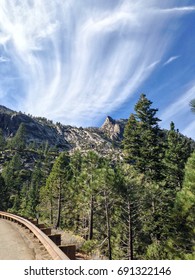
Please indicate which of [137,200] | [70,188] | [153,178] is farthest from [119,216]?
[70,188]

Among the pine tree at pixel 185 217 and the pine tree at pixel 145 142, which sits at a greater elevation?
the pine tree at pixel 145 142

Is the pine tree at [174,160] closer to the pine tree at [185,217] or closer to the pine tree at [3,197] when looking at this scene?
the pine tree at [185,217]

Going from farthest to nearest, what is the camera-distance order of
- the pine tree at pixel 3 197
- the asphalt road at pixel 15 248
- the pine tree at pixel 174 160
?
1. the pine tree at pixel 3 197
2. the pine tree at pixel 174 160
3. the asphalt road at pixel 15 248

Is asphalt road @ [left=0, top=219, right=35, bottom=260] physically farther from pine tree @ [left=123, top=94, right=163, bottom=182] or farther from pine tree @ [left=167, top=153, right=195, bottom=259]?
pine tree @ [left=123, top=94, right=163, bottom=182]

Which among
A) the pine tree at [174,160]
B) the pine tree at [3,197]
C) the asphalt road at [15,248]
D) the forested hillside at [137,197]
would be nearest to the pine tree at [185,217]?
the forested hillside at [137,197]

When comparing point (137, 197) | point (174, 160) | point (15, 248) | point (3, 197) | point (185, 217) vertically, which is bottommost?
point (15, 248)

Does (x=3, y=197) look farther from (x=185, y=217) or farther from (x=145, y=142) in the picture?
(x=185, y=217)

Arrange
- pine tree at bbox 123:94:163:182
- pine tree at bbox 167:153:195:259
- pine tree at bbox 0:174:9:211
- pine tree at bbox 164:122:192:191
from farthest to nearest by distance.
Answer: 1. pine tree at bbox 0:174:9:211
2. pine tree at bbox 164:122:192:191
3. pine tree at bbox 123:94:163:182
4. pine tree at bbox 167:153:195:259

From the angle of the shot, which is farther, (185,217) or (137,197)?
(137,197)

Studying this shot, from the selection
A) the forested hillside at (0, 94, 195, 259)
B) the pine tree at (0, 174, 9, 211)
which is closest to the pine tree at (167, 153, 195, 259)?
the forested hillside at (0, 94, 195, 259)

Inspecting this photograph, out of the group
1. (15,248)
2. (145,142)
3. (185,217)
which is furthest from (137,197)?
(15,248)

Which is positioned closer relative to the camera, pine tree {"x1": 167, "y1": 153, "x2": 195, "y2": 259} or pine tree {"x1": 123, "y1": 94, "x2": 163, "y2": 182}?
pine tree {"x1": 167, "y1": 153, "x2": 195, "y2": 259}
